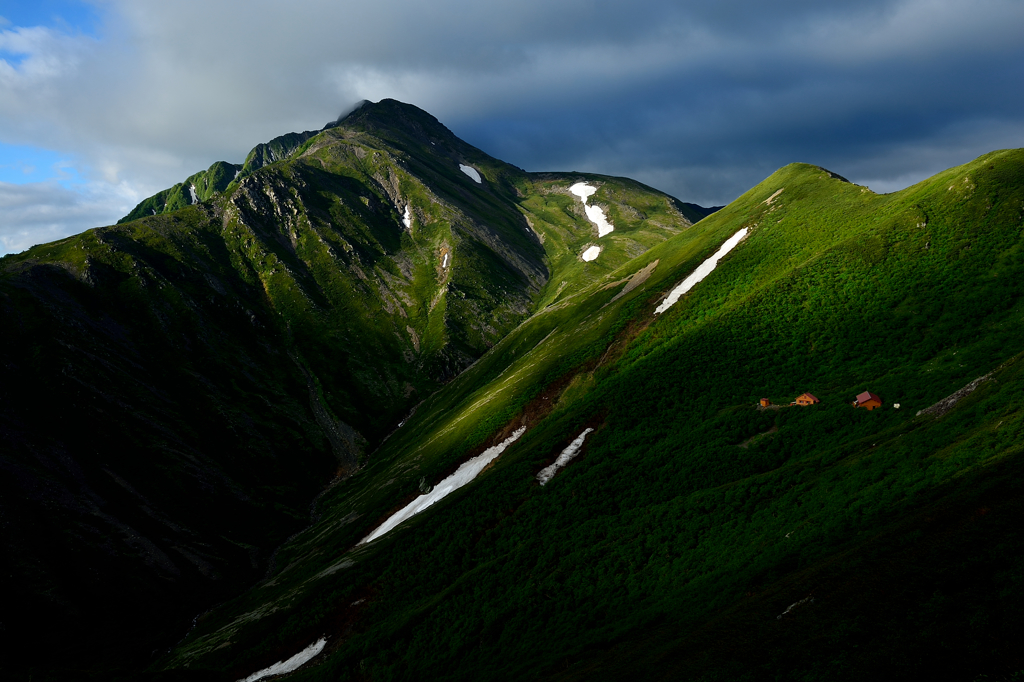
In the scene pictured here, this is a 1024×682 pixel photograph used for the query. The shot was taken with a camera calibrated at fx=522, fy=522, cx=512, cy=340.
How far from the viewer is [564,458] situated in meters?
53.1

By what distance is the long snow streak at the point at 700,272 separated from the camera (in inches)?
2812

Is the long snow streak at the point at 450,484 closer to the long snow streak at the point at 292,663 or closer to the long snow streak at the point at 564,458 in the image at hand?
the long snow streak at the point at 564,458

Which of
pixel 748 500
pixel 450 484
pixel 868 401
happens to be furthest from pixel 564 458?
pixel 868 401

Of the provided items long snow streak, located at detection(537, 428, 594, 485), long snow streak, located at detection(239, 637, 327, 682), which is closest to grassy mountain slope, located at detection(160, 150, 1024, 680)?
long snow streak, located at detection(239, 637, 327, 682)

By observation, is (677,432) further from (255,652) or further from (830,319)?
(255,652)

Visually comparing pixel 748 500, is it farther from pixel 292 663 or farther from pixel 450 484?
pixel 292 663

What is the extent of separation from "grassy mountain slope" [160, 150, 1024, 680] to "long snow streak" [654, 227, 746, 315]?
203 cm

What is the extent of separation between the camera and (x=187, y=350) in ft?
408

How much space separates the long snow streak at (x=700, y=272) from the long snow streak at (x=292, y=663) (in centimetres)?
5412

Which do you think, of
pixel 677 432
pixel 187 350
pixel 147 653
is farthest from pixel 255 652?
pixel 187 350

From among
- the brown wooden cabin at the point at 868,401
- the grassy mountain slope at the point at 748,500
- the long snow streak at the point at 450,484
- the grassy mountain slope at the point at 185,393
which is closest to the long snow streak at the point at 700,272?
the grassy mountain slope at the point at 748,500

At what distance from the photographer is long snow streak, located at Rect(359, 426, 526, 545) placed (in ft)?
217

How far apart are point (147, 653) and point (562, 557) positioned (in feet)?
196

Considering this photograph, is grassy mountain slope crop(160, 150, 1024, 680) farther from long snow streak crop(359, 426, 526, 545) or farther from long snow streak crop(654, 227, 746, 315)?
long snow streak crop(359, 426, 526, 545)
